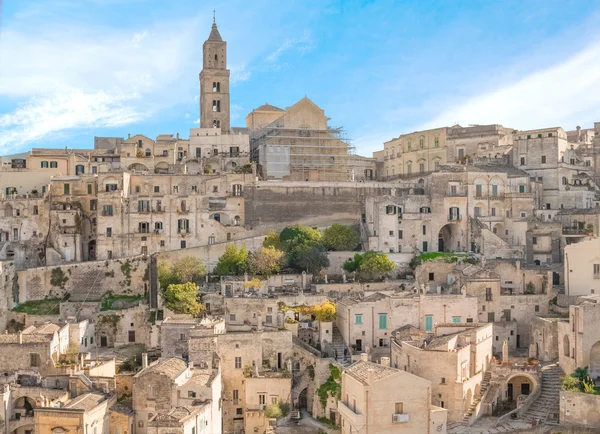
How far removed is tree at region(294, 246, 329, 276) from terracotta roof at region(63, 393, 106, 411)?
51.2 feet

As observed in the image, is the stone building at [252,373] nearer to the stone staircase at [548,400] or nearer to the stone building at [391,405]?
the stone building at [391,405]

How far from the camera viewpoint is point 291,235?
4469cm

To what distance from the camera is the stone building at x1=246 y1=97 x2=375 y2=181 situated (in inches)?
2082

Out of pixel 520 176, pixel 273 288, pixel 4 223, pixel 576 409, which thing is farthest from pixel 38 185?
pixel 576 409

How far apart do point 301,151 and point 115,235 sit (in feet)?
47.0

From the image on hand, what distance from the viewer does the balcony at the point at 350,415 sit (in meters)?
28.0

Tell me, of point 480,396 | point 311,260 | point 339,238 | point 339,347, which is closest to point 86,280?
point 311,260

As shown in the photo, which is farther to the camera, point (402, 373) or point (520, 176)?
point (520, 176)

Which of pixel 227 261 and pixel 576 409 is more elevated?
pixel 227 261

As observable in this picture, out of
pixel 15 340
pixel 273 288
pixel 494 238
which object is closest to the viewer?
pixel 15 340

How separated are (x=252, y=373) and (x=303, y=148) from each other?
24.0m

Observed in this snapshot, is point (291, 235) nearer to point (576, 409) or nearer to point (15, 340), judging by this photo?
point (15, 340)

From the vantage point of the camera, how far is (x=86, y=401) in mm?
27672

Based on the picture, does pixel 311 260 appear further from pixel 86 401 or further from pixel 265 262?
pixel 86 401
